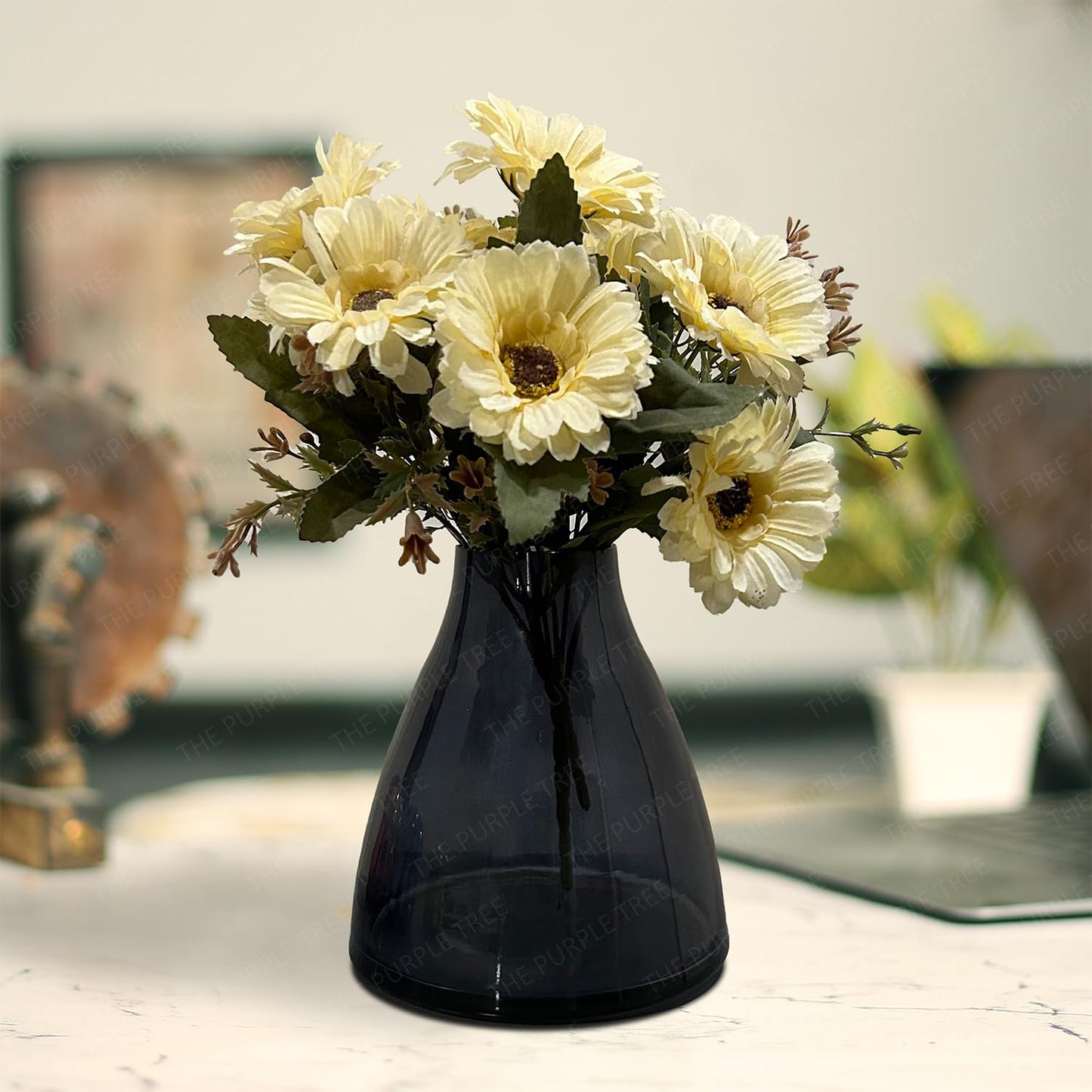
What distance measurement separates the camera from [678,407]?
2.02 ft

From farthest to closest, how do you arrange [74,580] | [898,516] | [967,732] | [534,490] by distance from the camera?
[898,516] < [967,732] < [74,580] < [534,490]

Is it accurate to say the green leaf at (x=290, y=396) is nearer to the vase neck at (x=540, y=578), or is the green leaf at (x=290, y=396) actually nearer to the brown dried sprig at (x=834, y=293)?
the vase neck at (x=540, y=578)

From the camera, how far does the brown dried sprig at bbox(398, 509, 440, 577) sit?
0.59m

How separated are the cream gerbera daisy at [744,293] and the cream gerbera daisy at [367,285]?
0.10m

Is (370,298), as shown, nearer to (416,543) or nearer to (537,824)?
(416,543)

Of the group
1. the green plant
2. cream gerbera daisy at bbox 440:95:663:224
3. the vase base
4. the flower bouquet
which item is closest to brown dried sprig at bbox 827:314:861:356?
the flower bouquet

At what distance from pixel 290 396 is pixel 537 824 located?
0.24 meters

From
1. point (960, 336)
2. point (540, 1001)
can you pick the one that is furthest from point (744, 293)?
point (960, 336)

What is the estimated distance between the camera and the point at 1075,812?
1.10 meters

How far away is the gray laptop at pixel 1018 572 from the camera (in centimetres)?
101

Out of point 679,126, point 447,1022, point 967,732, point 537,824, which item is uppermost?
point 679,126

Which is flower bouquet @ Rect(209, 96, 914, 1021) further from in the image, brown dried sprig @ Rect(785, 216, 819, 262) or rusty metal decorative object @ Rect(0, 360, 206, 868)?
rusty metal decorative object @ Rect(0, 360, 206, 868)

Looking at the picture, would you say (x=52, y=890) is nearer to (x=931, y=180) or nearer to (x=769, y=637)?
(x=769, y=637)

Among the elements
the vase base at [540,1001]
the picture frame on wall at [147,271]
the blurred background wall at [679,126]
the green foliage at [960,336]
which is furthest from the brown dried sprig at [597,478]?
the picture frame on wall at [147,271]
